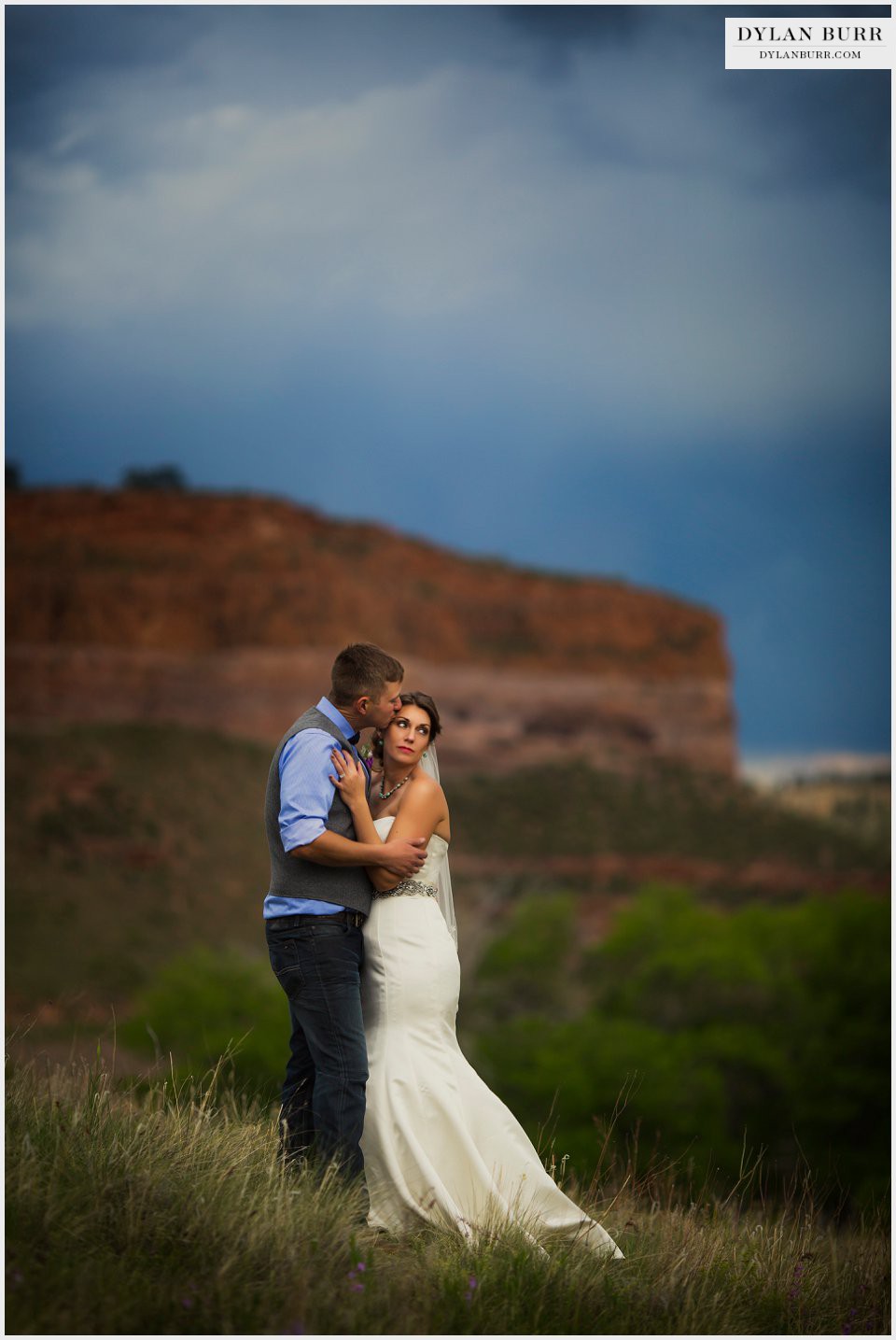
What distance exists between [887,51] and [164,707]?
62.6m

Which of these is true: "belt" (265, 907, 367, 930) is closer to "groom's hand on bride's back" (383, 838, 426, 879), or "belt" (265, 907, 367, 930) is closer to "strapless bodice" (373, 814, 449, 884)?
"groom's hand on bride's back" (383, 838, 426, 879)

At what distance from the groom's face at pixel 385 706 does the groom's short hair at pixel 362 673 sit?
20 mm

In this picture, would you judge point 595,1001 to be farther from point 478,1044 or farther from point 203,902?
point 203,902

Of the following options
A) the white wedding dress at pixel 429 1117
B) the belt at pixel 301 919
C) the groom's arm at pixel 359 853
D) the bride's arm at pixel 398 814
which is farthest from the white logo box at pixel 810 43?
the belt at pixel 301 919

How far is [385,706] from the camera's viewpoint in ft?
17.2

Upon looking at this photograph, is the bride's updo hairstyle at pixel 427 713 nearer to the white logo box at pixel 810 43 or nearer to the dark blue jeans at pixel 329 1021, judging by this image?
the dark blue jeans at pixel 329 1021

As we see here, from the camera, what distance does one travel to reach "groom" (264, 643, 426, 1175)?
187 inches

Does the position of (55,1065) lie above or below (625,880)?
above

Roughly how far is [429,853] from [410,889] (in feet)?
0.66

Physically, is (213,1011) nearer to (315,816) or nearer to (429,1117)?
(429,1117)

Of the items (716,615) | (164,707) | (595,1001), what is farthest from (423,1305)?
(716,615)

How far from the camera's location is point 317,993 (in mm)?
4785

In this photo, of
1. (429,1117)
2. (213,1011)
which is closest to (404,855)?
(429,1117)

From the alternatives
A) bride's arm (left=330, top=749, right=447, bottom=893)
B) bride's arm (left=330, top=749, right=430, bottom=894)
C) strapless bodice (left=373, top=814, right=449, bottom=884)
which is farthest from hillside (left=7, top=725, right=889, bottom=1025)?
bride's arm (left=330, top=749, right=430, bottom=894)
